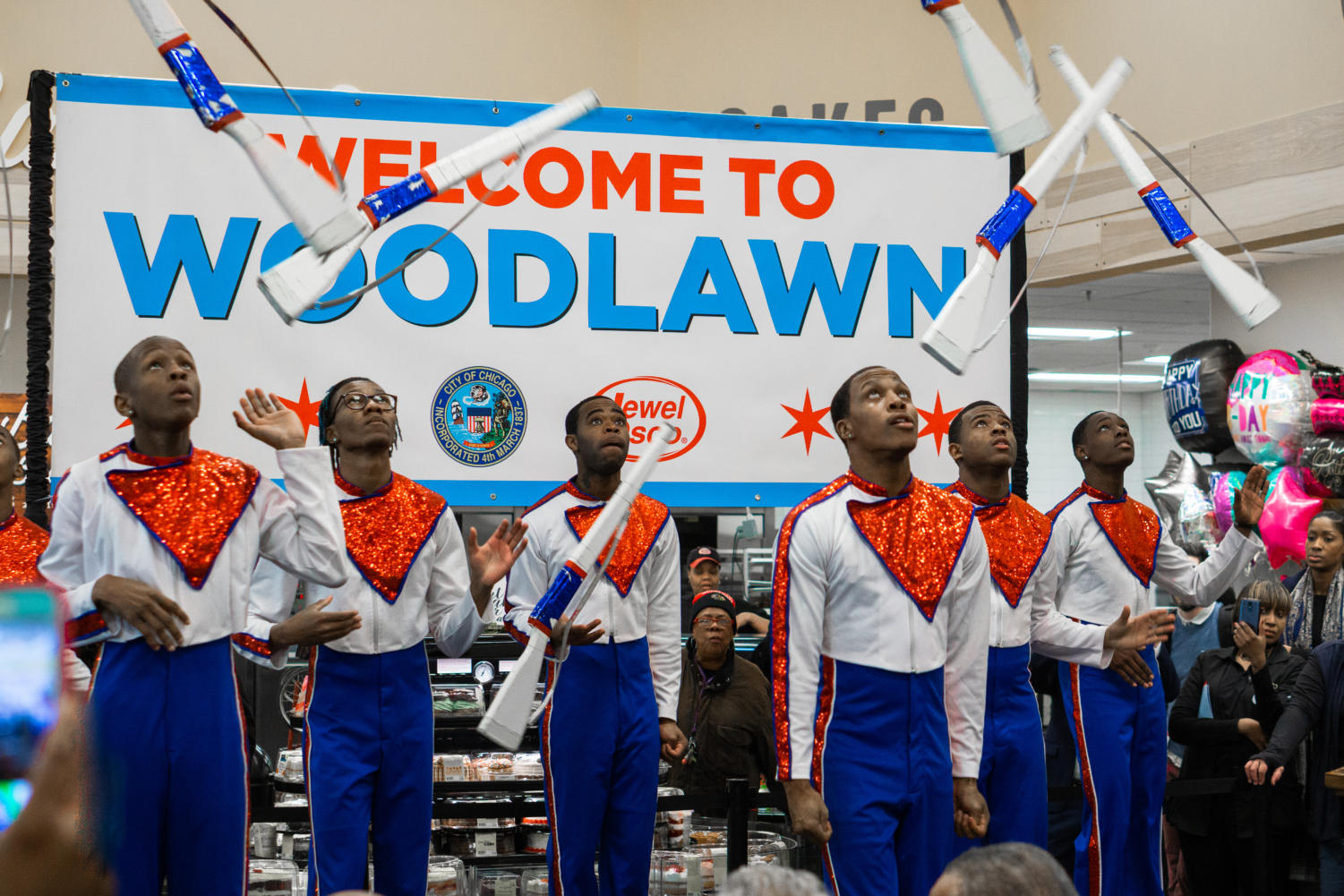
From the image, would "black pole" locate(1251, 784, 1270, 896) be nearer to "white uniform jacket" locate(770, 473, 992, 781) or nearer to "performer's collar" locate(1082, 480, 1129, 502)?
"performer's collar" locate(1082, 480, 1129, 502)

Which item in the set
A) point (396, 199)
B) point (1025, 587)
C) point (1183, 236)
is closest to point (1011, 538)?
point (1025, 587)

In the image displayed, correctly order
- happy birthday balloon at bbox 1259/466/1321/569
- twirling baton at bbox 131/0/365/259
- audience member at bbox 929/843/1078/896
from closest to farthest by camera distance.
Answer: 1. audience member at bbox 929/843/1078/896
2. twirling baton at bbox 131/0/365/259
3. happy birthday balloon at bbox 1259/466/1321/569

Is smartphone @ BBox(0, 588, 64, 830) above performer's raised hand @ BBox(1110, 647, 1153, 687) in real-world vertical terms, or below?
above

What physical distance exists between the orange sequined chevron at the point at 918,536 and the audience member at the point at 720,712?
1.82 m

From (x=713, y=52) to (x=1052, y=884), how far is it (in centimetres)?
694

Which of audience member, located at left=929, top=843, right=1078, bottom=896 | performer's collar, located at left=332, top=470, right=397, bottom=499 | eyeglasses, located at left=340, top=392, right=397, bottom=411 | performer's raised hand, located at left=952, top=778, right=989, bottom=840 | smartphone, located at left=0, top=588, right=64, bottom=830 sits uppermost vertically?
eyeglasses, located at left=340, top=392, right=397, bottom=411

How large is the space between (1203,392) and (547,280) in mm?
6059

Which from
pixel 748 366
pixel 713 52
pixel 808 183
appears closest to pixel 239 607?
pixel 748 366

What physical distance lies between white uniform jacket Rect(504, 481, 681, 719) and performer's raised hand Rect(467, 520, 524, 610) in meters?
0.36

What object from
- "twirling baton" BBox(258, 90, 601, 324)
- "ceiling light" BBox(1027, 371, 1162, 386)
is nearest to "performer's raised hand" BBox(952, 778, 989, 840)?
"twirling baton" BBox(258, 90, 601, 324)

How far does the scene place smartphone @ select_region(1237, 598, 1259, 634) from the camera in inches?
219

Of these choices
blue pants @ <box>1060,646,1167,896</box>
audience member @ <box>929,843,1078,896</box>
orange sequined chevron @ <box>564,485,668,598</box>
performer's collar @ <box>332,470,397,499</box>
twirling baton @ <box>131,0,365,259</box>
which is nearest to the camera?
Answer: audience member @ <box>929,843,1078,896</box>

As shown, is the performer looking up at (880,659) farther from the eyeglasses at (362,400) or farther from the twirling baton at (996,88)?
the eyeglasses at (362,400)

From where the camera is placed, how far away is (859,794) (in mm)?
3221
